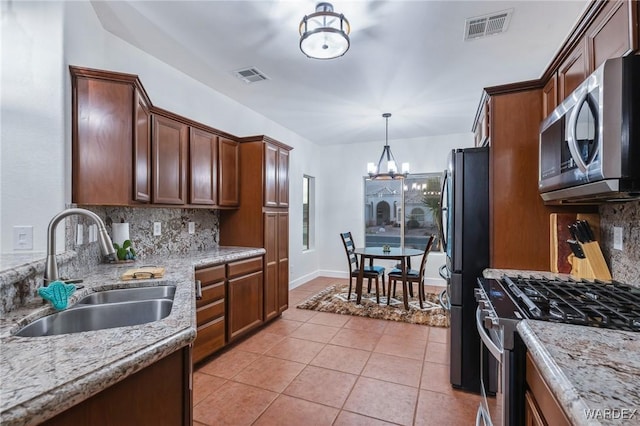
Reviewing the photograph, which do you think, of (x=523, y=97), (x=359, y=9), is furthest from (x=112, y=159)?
(x=523, y=97)

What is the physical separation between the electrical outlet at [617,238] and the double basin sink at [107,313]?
2480mm

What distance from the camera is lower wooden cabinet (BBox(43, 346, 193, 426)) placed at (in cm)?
77

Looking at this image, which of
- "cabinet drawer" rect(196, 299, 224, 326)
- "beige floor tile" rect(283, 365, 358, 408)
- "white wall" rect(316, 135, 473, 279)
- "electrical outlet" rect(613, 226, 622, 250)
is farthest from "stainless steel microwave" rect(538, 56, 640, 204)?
"white wall" rect(316, 135, 473, 279)

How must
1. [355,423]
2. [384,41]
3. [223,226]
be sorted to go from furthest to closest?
1. [223,226]
2. [384,41]
3. [355,423]

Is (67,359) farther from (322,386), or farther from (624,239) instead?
(624,239)

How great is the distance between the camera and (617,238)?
5.79ft

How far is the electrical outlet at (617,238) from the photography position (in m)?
1.73

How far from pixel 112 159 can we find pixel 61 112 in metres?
0.38

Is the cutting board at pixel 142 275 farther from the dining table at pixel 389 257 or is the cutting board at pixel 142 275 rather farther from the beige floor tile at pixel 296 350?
the dining table at pixel 389 257

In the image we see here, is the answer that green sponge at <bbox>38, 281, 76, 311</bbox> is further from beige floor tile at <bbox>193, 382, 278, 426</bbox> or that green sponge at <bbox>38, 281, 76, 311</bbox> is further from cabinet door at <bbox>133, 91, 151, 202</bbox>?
beige floor tile at <bbox>193, 382, 278, 426</bbox>

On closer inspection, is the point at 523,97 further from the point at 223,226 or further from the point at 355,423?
the point at 223,226

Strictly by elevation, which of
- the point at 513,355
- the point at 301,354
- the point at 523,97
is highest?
the point at 523,97

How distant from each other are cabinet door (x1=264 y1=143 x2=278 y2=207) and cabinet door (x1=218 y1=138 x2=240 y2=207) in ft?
1.10

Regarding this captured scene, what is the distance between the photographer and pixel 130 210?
275cm
